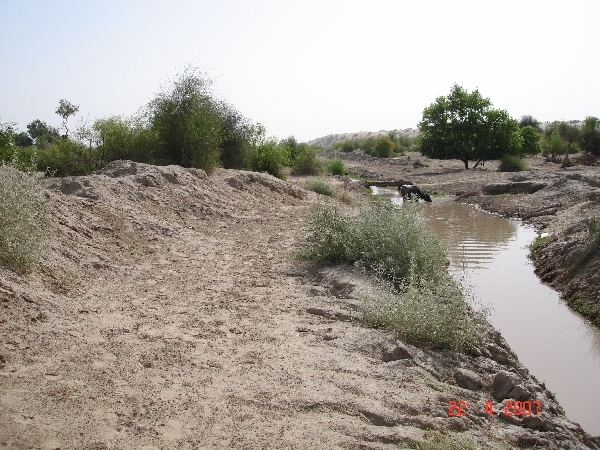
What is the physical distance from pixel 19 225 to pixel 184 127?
12.6m

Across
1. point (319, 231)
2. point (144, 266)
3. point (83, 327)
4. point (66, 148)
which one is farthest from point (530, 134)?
point (83, 327)

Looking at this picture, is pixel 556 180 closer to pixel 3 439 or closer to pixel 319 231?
pixel 319 231

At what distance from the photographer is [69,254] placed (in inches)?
311

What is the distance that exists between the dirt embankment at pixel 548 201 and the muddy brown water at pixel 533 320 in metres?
0.35

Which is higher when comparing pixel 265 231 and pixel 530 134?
pixel 530 134

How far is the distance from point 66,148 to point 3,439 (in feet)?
52.9

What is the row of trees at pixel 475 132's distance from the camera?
3438 centimetres

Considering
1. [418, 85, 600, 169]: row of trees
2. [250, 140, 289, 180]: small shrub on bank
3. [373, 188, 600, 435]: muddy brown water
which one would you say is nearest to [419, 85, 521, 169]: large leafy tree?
[418, 85, 600, 169]: row of trees

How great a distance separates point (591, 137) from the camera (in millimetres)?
37188

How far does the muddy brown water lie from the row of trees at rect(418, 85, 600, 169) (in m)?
18.2

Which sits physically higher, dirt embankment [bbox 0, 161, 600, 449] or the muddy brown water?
dirt embankment [bbox 0, 161, 600, 449]

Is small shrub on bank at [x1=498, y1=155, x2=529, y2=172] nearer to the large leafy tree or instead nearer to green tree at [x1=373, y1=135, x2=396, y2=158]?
the large leafy tree

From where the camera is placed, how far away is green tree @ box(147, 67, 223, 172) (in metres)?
18.9
